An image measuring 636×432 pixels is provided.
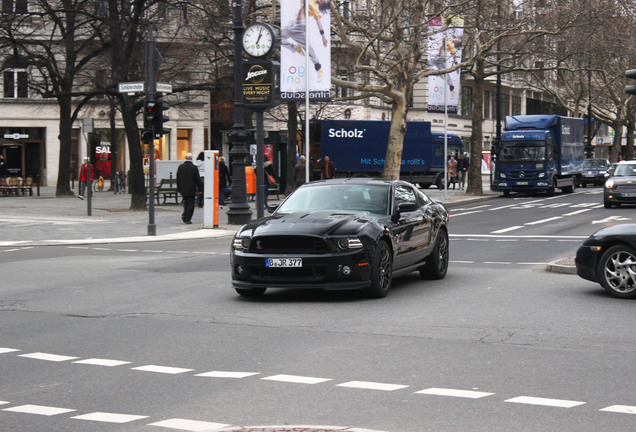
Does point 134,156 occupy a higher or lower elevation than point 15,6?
lower

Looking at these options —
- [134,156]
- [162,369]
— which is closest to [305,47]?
[134,156]

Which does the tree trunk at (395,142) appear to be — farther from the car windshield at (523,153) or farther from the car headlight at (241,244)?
the car headlight at (241,244)

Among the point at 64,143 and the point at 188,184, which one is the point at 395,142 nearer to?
the point at 188,184

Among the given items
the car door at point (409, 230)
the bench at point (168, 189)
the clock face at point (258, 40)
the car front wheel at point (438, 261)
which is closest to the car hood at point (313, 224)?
the car door at point (409, 230)

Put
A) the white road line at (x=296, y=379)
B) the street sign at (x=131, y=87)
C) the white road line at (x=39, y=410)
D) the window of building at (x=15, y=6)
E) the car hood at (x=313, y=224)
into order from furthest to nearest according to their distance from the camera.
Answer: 1. the window of building at (x=15, y=6)
2. the street sign at (x=131, y=87)
3. the car hood at (x=313, y=224)
4. the white road line at (x=296, y=379)
5. the white road line at (x=39, y=410)

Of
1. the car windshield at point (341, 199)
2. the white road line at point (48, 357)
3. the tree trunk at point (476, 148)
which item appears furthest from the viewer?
the tree trunk at point (476, 148)

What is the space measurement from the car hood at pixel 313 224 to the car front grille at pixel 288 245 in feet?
0.21

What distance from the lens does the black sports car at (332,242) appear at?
11906mm

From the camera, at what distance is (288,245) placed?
12.0 m

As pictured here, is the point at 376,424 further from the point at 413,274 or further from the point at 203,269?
the point at 203,269

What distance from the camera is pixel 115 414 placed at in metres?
6.54

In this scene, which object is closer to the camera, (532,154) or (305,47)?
(305,47)

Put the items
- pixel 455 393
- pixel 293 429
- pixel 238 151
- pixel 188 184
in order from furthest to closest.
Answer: pixel 188 184 → pixel 238 151 → pixel 455 393 → pixel 293 429

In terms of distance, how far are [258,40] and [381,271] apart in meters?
15.3
